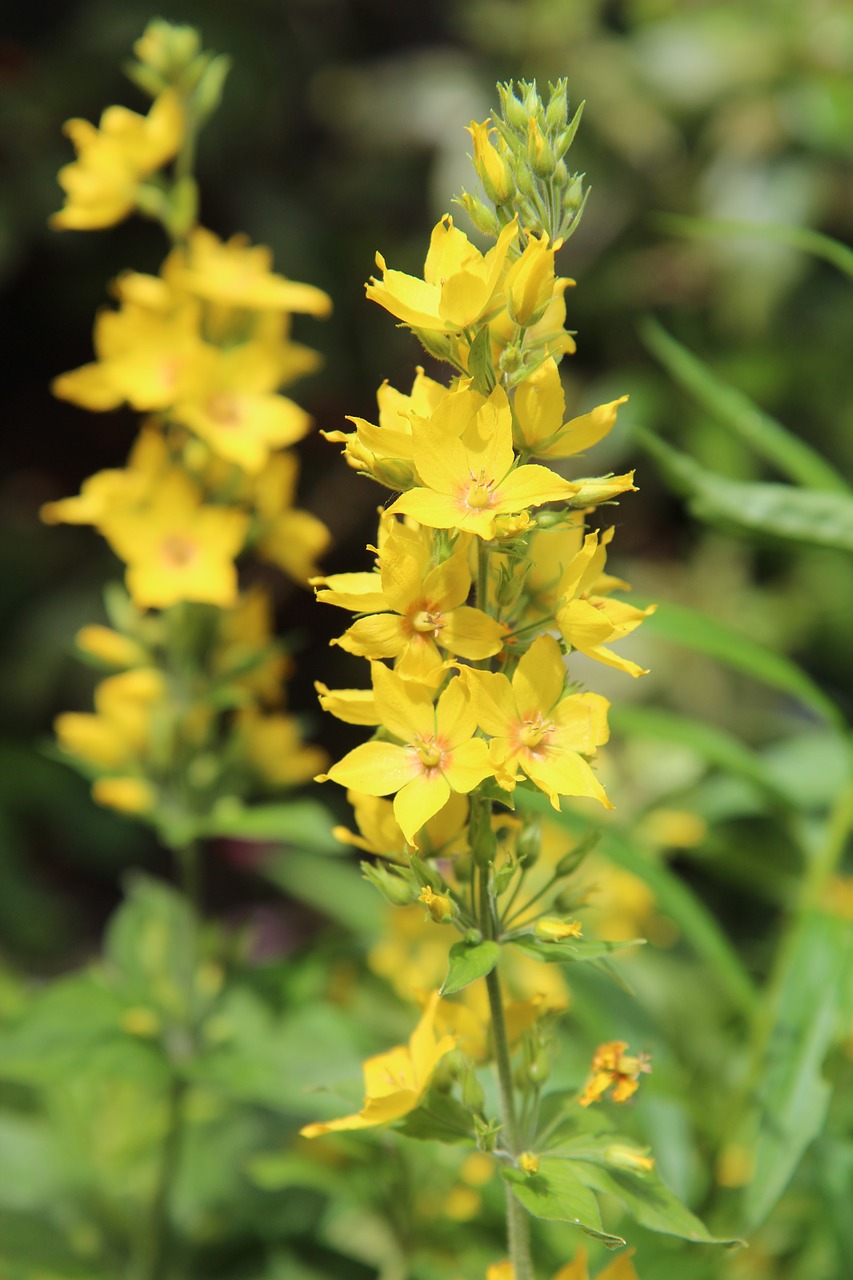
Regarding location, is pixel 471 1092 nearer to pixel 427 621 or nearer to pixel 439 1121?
pixel 439 1121

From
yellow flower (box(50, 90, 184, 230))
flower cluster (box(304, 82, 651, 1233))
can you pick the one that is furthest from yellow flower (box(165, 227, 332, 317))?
flower cluster (box(304, 82, 651, 1233))

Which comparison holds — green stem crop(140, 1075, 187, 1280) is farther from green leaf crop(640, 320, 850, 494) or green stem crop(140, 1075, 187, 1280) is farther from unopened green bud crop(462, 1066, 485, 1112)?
green leaf crop(640, 320, 850, 494)

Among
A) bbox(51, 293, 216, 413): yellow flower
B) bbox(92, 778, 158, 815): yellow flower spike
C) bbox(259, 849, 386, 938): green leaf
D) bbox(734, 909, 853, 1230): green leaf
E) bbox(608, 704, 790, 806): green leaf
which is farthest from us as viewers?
bbox(259, 849, 386, 938): green leaf

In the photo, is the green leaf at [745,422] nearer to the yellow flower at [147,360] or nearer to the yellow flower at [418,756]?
the yellow flower at [147,360]

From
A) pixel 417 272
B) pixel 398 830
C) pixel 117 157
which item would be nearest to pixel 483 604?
pixel 398 830

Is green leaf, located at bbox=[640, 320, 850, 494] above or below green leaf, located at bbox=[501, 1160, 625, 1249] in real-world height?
above

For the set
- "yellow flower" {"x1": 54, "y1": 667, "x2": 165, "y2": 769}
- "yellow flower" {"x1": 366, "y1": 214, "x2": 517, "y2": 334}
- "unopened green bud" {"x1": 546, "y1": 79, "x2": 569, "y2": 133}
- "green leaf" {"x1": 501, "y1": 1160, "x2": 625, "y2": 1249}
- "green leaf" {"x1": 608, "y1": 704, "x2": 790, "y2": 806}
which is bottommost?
"yellow flower" {"x1": 54, "y1": 667, "x2": 165, "y2": 769}

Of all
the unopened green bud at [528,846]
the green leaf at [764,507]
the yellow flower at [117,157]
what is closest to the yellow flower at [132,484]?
the yellow flower at [117,157]
